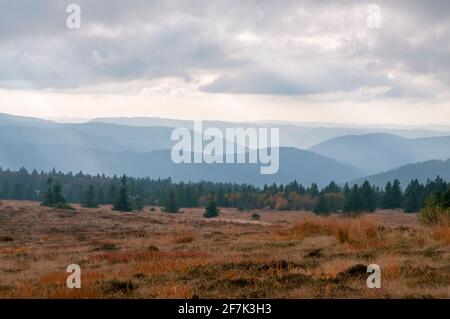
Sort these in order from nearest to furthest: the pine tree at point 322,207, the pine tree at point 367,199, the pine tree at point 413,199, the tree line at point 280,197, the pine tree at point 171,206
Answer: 1. the pine tree at point 171,206
2. the pine tree at point 367,199
3. the tree line at point 280,197
4. the pine tree at point 413,199
5. the pine tree at point 322,207

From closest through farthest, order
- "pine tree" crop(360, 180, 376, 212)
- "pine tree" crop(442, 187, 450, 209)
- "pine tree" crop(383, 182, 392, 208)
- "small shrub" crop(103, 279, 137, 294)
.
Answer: "small shrub" crop(103, 279, 137, 294)
"pine tree" crop(442, 187, 450, 209)
"pine tree" crop(360, 180, 376, 212)
"pine tree" crop(383, 182, 392, 208)

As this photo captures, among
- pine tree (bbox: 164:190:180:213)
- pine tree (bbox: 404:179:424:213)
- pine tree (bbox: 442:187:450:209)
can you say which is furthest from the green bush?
pine tree (bbox: 404:179:424:213)

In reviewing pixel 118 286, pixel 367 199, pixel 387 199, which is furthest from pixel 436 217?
pixel 387 199

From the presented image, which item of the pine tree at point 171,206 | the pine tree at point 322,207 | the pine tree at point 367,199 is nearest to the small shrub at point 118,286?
the pine tree at point 171,206

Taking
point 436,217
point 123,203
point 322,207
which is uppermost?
point 436,217

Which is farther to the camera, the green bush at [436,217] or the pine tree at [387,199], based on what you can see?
the pine tree at [387,199]

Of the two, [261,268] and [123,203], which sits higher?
[261,268]

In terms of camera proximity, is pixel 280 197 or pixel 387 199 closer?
pixel 387 199

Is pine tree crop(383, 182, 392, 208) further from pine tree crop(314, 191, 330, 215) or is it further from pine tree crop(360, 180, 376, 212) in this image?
pine tree crop(314, 191, 330, 215)

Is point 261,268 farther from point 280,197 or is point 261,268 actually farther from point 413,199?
point 280,197

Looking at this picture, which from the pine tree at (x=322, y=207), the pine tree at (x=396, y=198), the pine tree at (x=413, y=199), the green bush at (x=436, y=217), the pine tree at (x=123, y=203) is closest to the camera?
the green bush at (x=436, y=217)

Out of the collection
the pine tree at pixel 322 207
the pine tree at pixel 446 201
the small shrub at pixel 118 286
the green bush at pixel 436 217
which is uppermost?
the pine tree at pixel 446 201

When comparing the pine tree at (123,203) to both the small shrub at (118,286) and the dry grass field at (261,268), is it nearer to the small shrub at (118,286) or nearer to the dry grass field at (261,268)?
the dry grass field at (261,268)

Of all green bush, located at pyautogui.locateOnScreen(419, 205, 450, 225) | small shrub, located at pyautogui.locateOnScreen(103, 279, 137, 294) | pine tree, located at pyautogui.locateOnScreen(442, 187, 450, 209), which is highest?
pine tree, located at pyautogui.locateOnScreen(442, 187, 450, 209)
